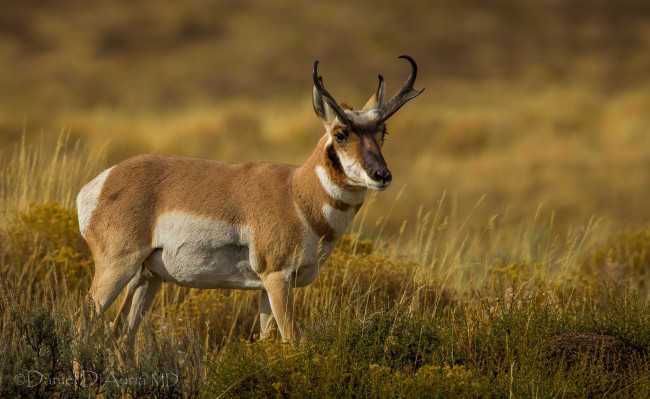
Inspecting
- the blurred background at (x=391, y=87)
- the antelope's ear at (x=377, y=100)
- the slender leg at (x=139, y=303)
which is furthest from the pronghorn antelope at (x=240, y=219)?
the blurred background at (x=391, y=87)

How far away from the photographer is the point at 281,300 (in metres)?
5.93

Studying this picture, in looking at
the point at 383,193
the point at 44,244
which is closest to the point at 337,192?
the point at 44,244

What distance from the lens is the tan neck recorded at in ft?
19.8

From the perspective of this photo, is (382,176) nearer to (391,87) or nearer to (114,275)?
(114,275)

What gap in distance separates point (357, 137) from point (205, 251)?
4.42 ft

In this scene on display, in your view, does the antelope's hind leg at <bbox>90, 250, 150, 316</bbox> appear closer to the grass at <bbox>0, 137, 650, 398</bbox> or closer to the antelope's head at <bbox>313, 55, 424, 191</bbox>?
the grass at <bbox>0, 137, 650, 398</bbox>

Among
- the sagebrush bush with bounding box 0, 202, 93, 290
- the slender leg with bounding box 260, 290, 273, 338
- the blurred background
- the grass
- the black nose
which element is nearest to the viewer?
the grass

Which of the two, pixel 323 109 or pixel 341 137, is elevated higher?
pixel 323 109

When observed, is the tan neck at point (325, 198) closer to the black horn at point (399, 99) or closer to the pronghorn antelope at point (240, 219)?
the pronghorn antelope at point (240, 219)

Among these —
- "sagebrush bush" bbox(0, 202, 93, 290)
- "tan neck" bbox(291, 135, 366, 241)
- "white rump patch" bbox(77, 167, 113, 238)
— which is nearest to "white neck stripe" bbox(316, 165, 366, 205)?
"tan neck" bbox(291, 135, 366, 241)

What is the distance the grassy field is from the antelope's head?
1.04 m

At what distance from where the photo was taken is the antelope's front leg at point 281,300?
19.5 ft

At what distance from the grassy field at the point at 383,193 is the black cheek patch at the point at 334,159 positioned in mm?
1038

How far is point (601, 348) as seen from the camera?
5.70 meters
